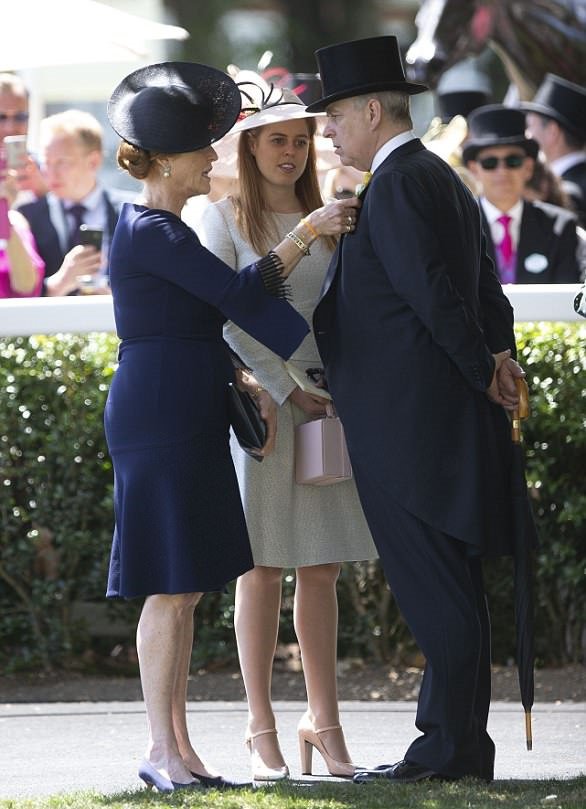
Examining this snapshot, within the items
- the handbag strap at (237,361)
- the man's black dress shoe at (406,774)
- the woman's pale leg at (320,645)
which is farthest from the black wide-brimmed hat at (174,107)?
the man's black dress shoe at (406,774)

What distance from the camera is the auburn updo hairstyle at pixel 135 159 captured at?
4344mm

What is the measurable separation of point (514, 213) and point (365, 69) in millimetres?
3778

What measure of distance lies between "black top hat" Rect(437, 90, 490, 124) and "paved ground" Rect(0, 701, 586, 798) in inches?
126

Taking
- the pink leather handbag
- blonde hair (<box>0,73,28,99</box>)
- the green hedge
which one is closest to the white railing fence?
the green hedge

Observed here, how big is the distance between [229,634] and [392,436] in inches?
118

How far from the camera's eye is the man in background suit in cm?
793

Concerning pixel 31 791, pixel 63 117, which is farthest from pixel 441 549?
pixel 63 117

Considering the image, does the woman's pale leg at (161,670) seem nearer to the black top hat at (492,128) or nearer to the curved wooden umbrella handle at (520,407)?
the curved wooden umbrella handle at (520,407)

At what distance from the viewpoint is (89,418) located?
6992 mm

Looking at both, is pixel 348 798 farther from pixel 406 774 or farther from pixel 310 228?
pixel 310 228

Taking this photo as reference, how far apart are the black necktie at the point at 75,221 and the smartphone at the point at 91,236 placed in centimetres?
3

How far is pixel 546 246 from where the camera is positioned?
26.2 feet

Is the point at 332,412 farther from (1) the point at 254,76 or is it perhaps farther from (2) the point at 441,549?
(1) the point at 254,76

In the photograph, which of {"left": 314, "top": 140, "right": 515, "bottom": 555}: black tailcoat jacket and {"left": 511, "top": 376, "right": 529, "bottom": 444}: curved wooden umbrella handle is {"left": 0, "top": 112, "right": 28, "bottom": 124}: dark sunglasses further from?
{"left": 511, "top": 376, "right": 529, "bottom": 444}: curved wooden umbrella handle
